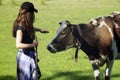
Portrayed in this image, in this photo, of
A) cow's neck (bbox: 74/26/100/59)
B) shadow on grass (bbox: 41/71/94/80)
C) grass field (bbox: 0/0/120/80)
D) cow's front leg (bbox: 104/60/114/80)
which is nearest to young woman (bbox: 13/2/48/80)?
cow's neck (bbox: 74/26/100/59)

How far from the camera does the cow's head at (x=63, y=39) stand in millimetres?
9117

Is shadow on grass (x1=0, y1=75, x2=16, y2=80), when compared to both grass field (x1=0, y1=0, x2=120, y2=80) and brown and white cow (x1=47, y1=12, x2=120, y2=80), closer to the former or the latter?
grass field (x1=0, y1=0, x2=120, y2=80)

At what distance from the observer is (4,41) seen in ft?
59.7

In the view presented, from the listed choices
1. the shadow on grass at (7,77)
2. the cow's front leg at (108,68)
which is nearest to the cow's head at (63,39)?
the cow's front leg at (108,68)

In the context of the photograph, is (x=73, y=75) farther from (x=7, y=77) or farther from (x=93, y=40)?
(x=93, y=40)

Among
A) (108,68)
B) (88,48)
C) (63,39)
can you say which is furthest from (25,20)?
(108,68)

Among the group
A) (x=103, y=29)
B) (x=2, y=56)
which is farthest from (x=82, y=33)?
(x=2, y=56)

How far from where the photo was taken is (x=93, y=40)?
9.41m

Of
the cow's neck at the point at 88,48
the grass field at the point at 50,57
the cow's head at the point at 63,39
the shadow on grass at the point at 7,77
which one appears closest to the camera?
the cow's head at the point at 63,39

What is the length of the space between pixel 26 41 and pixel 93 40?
7.64ft

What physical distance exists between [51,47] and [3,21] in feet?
57.1

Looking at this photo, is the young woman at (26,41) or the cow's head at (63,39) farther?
the cow's head at (63,39)

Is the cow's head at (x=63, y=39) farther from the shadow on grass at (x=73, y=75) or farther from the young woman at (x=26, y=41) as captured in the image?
the shadow on grass at (x=73, y=75)

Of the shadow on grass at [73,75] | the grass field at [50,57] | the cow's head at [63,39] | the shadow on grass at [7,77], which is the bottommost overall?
the grass field at [50,57]
